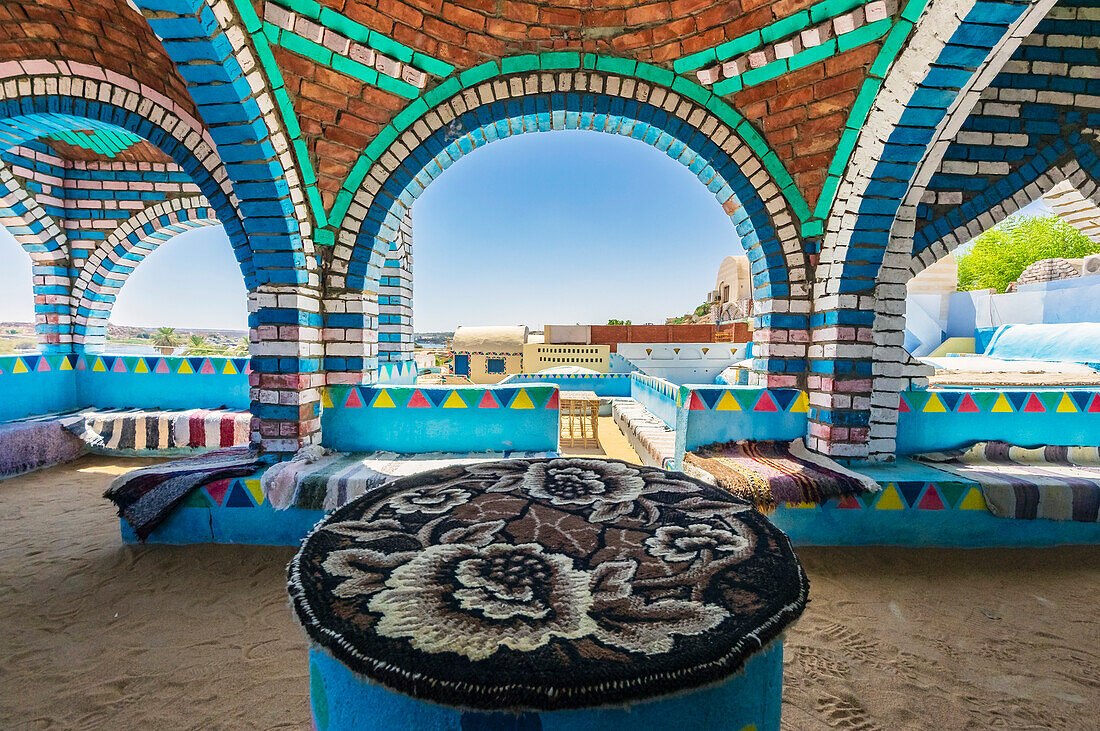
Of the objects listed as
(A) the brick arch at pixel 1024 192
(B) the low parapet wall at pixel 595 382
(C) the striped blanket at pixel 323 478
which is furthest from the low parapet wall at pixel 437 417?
(B) the low parapet wall at pixel 595 382

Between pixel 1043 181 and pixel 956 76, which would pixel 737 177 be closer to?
pixel 956 76

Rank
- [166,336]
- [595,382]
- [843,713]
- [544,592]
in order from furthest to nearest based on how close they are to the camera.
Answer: [166,336] → [595,382] → [843,713] → [544,592]

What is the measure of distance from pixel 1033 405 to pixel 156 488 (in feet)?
24.1

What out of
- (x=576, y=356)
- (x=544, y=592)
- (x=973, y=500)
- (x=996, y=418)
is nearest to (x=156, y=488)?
(x=544, y=592)

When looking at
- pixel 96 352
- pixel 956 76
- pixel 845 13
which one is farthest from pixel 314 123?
pixel 96 352

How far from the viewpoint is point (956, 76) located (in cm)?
283

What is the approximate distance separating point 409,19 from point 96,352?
23.4 feet

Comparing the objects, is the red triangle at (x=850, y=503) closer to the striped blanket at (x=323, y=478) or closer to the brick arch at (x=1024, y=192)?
the brick arch at (x=1024, y=192)

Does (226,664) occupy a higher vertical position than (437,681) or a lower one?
lower

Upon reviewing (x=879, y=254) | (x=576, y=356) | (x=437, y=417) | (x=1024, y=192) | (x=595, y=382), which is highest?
(x=1024, y=192)

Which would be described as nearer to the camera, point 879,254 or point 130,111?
point 879,254

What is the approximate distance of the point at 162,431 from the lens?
5785 millimetres

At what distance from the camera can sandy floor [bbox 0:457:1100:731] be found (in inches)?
79.9

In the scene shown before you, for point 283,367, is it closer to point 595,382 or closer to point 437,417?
point 437,417
